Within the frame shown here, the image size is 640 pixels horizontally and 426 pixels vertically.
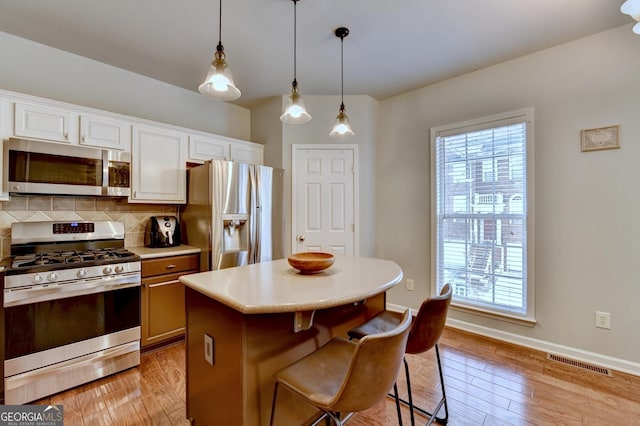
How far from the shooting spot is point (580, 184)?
7.59 ft

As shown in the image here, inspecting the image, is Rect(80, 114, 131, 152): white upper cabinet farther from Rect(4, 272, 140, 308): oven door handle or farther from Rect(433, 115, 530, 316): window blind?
Rect(433, 115, 530, 316): window blind

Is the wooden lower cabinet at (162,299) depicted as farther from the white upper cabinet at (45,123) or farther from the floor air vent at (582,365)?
the floor air vent at (582,365)

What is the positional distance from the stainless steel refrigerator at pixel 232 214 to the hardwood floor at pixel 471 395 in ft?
3.21

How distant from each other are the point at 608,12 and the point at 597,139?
0.89 m

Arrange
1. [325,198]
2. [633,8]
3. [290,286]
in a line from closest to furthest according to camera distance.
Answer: [290,286] < [633,8] < [325,198]

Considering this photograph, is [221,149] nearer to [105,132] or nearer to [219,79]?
[105,132]

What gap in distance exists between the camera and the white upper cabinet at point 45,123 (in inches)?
79.7

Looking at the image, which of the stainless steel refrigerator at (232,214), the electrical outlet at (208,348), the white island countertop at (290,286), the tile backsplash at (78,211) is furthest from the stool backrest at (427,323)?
the tile backsplash at (78,211)

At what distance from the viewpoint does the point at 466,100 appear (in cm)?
290

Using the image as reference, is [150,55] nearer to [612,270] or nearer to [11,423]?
[11,423]

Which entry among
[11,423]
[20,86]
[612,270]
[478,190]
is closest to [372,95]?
[478,190]

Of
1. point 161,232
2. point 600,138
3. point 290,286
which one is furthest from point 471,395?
point 161,232

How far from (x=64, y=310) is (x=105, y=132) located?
4.72 feet

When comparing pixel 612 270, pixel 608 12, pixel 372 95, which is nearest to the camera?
pixel 608 12
